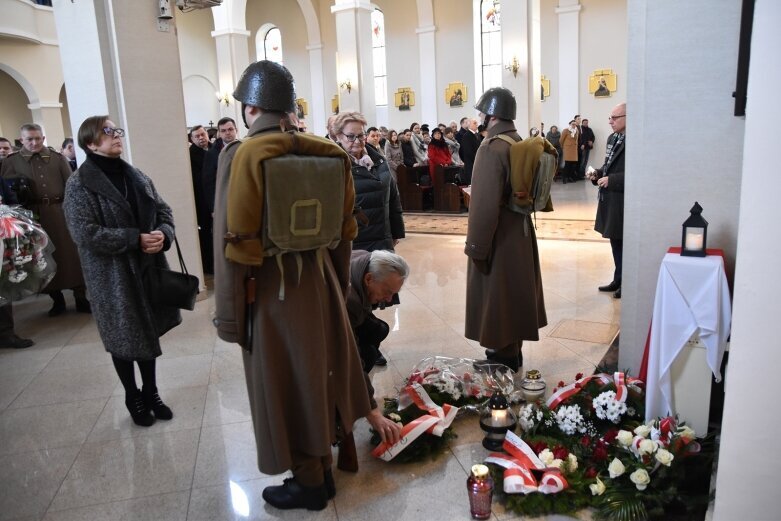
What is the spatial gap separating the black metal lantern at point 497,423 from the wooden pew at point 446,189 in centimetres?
822

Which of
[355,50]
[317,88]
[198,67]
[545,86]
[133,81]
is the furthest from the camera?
[317,88]

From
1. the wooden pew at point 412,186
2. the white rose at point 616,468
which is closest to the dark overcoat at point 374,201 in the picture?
the white rose at point 616,468

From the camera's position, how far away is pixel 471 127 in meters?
11.7

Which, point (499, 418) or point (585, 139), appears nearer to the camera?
point (499, 418)

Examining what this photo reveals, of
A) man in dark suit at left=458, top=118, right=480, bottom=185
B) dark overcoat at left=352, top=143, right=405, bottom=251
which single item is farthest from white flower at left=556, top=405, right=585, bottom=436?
man in dark suit at left=458, top=118, right=480, bottom=185

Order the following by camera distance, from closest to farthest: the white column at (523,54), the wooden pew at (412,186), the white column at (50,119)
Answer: the white column at (523,54)
the wooden pew at (412,186)
the white column at (50,119)

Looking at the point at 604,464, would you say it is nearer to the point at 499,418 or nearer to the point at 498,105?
the point at 499,418

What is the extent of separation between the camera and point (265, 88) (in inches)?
85.1

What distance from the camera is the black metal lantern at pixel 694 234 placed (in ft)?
9.21

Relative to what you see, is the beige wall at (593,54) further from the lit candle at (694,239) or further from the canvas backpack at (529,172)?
the lit candle at (694,239)

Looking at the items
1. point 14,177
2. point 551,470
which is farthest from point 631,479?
point 14,177

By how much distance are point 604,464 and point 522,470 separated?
1.23 ft

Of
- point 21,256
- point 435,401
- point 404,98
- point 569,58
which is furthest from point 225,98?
point 435,401

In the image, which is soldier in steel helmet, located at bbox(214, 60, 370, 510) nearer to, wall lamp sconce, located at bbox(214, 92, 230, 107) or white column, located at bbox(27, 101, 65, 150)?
wall lamp sconce, located at bbox(214, 92, 230, 107)
